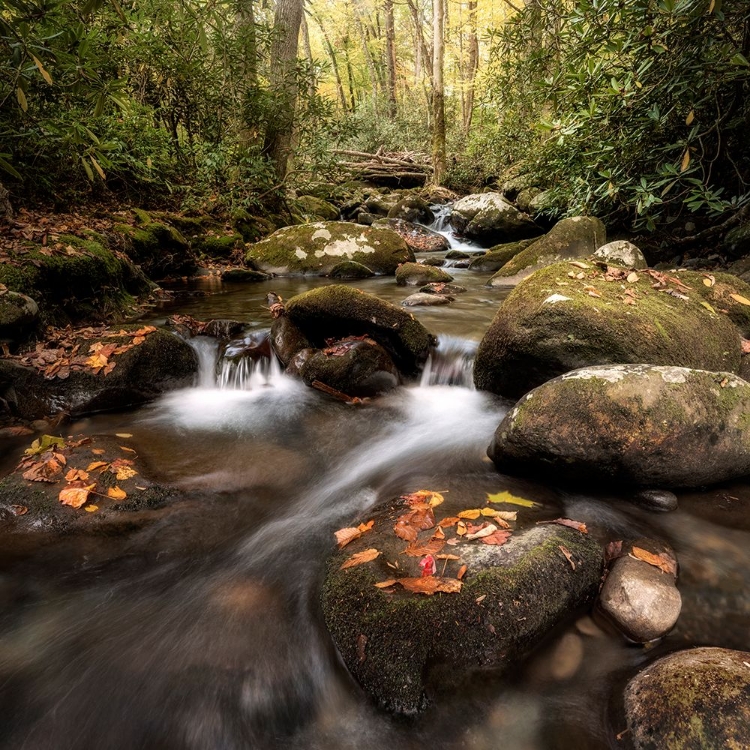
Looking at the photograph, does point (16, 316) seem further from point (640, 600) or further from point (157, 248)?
point (640, 600)

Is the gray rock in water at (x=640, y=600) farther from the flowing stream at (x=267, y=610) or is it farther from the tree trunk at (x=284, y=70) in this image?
the tree trunk at (x=284, y=70)

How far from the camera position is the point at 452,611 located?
6.69 ft

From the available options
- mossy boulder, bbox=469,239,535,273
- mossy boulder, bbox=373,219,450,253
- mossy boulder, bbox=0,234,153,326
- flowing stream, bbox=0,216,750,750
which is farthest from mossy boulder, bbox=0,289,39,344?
mossy boulder, bbox=373,219,450,253

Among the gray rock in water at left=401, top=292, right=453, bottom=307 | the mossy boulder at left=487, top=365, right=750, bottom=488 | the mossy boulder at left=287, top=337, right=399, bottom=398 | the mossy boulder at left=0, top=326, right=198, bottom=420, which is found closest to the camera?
the mossy boulder at left=487, top=365, right=750, bottom=488

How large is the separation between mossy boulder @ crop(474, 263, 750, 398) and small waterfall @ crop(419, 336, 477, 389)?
699mm

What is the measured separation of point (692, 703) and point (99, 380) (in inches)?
201

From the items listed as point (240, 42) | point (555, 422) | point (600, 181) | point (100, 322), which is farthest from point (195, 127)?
point (555, 422)

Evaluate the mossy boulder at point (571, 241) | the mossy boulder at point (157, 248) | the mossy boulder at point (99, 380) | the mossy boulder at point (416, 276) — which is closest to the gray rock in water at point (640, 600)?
the mossy boulder at point (99, 380)

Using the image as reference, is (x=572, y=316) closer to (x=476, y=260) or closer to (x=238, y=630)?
(x=238, y=630)

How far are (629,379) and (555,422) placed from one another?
0.58m

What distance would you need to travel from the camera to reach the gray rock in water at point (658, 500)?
9.80ft

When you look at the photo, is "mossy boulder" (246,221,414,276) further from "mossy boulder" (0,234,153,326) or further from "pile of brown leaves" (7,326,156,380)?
"pile of brown leaves" (7,326,156,380)

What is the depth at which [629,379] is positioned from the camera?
304 cm

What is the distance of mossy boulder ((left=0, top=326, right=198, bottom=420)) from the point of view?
437 centimetres
